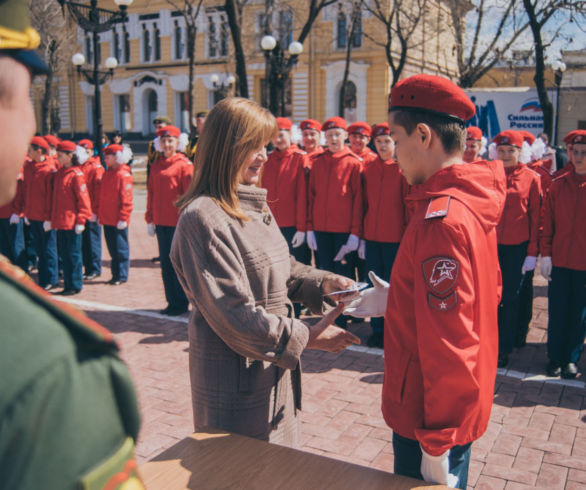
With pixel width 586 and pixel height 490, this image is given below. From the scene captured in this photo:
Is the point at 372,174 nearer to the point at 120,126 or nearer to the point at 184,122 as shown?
the point at 184,122

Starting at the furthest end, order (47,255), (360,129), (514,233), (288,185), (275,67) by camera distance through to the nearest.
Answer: (275,67)
(47,255)
(360,129)
(288,185)
(514,233)

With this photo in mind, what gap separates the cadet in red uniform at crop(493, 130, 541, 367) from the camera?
5.64 meters

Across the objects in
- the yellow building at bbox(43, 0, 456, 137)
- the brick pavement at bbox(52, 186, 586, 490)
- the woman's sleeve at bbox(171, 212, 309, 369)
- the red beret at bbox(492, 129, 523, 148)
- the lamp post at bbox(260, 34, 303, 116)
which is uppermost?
the yellow building at bbox(43, 0, 456, 137)

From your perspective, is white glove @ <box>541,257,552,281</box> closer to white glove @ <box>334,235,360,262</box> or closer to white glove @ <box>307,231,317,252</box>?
white glove @ <box>334,235,360,262</box>

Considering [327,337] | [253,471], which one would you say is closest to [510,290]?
[327,337]

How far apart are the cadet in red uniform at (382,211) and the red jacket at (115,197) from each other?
403 cm

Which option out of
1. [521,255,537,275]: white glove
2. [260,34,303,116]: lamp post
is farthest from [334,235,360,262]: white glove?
[260,34,303,116]: lamp post

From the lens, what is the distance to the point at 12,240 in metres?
9.68

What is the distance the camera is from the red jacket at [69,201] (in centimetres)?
837

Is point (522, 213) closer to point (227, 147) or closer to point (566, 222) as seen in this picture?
point (566, 222)

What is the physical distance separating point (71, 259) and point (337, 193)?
4132 mm

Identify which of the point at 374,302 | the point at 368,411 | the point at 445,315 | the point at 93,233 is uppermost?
the point at 445,315

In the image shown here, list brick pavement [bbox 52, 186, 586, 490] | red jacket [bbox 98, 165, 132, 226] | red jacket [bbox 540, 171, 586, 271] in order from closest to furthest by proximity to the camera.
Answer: brick pavement [bbox 52, 186, 586, 490]
red jacket [bbox 540, 171, 586, 271]
red jacket [bbox 98, 165, 132, 226]

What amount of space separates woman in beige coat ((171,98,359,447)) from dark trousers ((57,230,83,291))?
669 cm
